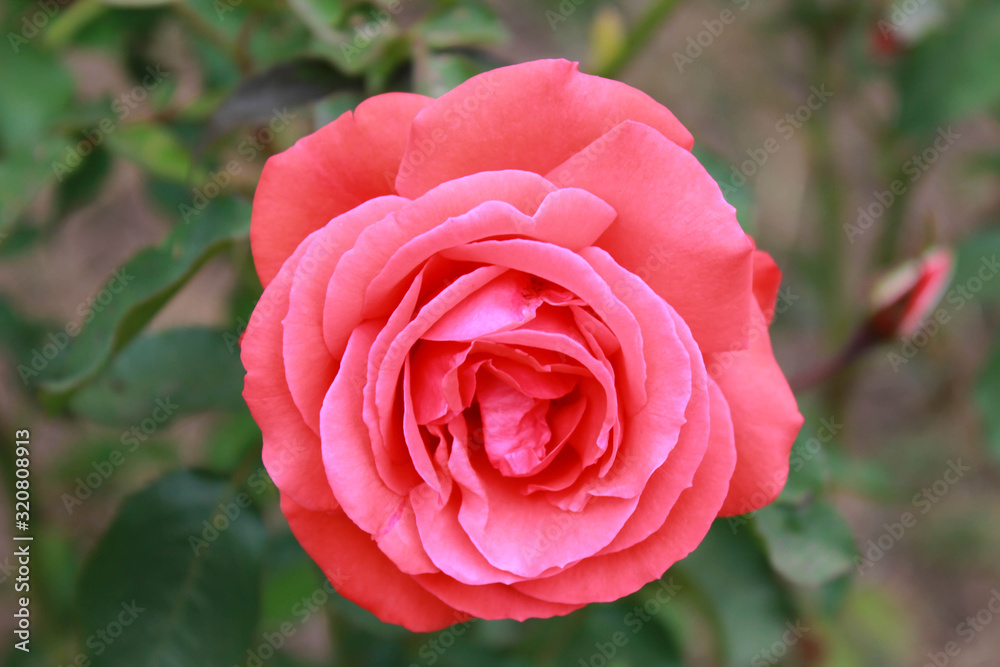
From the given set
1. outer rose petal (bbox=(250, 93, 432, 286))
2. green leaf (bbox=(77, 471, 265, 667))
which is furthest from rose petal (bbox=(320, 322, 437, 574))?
green leaf (bbox=(77, 471, 265, 667))

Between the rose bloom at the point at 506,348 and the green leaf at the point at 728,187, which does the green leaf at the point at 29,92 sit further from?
the green leaf at the point at 728,187

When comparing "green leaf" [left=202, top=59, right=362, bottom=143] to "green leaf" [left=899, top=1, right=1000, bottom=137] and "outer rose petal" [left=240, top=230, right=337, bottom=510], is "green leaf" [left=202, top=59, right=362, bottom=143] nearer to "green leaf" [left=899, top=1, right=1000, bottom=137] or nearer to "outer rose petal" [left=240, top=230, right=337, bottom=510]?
"outer rose petal" [left=240, top=230, right=337, bottom=510]

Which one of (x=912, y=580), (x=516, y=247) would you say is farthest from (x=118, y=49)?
(x=912, y=580)

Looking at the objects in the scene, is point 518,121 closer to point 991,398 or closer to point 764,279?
point 764,279

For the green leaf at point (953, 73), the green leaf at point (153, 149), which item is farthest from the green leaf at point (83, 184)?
the green leaf at point (953, 73)

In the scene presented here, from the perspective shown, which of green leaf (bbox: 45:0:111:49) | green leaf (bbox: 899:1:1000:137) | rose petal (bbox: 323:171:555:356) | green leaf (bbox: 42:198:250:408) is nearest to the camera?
rose petal (bbox: 323:171:555:356)
